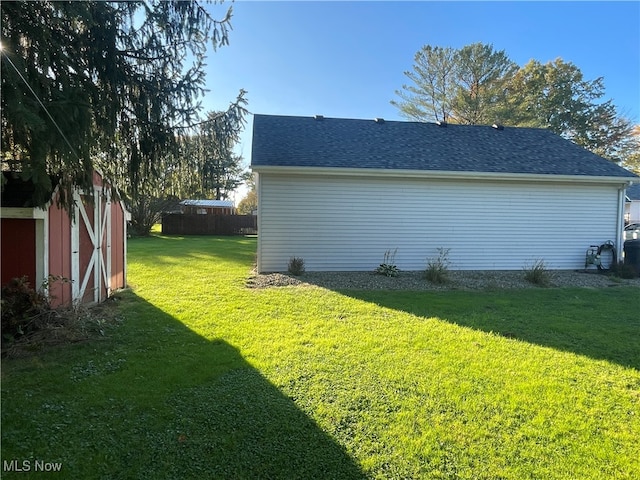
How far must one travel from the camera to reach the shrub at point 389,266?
347 inches

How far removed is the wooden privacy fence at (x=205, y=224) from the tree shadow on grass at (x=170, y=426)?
2183 cm

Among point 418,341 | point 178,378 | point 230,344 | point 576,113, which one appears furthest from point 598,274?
point 576,113

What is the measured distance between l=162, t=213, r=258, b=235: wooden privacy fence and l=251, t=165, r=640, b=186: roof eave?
54.2 feet

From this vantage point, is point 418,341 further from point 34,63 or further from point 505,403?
point 34,63

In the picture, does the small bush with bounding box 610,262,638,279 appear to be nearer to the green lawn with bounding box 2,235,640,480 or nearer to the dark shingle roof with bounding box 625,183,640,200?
the green lawn with bounding box 2,235,640,480

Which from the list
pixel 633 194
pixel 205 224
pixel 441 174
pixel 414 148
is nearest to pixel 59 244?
pixel 441 174

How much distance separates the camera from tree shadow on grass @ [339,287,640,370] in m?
4.33

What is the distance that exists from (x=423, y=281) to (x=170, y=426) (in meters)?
6.79

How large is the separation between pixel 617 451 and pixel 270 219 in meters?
7.70

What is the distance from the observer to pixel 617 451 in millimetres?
2299

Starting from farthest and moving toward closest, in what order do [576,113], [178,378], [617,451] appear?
[576,113] < [178,378] < [617,451]

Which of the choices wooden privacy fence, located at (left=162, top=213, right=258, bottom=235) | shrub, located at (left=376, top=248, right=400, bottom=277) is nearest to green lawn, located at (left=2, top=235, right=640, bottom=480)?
shrub, located at (left=376, top=248, right=400, bottom=277)

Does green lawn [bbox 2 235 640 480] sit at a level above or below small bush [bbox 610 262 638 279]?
below

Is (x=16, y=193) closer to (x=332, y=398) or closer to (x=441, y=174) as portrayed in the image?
(x=332, y=398)
